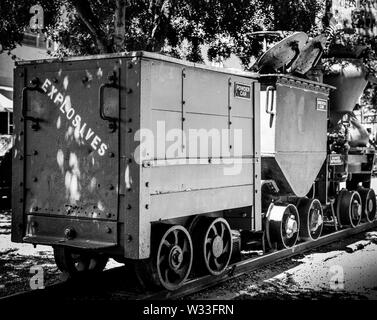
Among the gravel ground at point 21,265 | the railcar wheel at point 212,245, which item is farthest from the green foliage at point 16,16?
the railcar wheel at point 212,245

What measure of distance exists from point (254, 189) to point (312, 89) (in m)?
3.00

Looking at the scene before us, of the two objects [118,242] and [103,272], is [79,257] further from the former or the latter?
[118,242]

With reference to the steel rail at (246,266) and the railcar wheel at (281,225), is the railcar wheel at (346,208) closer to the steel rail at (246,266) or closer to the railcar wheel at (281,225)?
the steel rail at (246,266)

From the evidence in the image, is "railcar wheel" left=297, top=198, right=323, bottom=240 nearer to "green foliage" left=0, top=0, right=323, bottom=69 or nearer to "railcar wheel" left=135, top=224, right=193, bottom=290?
"railcar wheel" left=135, top=224, right=193, bottom=290

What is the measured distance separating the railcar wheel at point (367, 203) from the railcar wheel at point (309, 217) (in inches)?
105

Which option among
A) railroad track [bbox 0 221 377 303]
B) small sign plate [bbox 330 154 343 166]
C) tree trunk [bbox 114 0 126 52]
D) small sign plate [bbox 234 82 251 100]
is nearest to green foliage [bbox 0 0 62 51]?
tree trunk [bbox 114 0 126 52]

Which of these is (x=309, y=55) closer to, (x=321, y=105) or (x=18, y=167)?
(x=321, y=105)

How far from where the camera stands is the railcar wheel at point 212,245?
709 centimetres

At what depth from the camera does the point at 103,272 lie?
7.68 metres

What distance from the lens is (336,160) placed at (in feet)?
37.2

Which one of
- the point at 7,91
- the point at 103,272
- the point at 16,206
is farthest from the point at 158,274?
the point at 7,91

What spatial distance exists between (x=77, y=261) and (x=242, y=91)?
3.33 m

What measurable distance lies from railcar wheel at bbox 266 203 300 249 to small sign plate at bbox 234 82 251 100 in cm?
209

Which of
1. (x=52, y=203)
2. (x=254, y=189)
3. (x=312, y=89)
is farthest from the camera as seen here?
(x=312, y=89)
